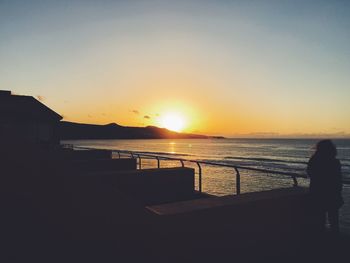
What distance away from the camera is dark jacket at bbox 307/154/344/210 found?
15.2 ft

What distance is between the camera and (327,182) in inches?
183

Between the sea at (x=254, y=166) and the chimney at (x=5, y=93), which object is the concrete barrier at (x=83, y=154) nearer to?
the sea at (x=254, y=166)

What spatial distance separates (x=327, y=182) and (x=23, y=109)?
79.3ft

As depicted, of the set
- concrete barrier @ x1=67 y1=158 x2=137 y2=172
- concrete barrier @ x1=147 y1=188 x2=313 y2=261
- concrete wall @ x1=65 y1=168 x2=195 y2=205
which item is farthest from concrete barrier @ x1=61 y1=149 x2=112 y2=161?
concrete barrier @ x1=147 y1=188 x2=313 y2=261

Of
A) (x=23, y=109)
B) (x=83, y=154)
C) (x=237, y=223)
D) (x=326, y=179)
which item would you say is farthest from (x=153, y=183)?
(x=23, y=109)

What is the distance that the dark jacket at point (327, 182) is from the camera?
15.2 ft

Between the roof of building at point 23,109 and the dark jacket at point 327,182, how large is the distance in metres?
22.9

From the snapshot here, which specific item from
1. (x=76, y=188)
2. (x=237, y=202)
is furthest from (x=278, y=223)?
(x=76, y=188)

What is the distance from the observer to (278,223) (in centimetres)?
440

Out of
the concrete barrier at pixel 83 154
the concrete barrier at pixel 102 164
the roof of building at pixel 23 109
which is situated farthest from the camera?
the roof of building at pixel 23 109

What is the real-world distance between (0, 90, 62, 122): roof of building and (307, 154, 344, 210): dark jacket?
904 inches

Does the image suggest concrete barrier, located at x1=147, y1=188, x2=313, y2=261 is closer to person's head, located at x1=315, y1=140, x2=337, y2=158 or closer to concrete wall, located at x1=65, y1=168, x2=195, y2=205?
person's head, located at x1=315, y1=140, x2=337, y2=158

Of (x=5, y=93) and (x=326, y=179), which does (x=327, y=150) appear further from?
(x=5, y=93)

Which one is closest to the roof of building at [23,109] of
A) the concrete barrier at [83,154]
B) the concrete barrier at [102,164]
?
the concrete barrier at [83,154]
